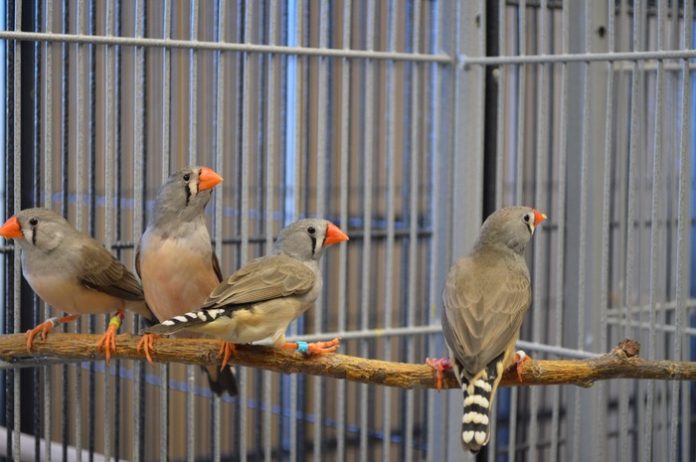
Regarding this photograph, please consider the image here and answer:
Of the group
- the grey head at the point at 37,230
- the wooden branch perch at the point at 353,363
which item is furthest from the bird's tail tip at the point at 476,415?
the grey head at the point at 37,230

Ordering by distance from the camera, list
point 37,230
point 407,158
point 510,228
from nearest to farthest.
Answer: point 37,230
point 510,228
point 407,158

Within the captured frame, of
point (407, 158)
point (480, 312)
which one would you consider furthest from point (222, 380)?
point (407, 158)

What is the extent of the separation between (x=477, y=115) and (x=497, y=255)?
0.56 metres

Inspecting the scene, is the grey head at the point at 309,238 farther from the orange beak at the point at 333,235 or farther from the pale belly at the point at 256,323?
the pale belly at the point at 256,323

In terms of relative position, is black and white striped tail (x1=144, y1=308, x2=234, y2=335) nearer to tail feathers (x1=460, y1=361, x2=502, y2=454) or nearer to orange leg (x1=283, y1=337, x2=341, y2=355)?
orange leg (x1=283, y1=337, x2=341, y2=355)

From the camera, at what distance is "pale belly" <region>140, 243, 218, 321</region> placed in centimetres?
216

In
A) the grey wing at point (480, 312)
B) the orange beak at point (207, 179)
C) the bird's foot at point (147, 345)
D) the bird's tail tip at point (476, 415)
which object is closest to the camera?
the bird's tail tip at point (476, 415)

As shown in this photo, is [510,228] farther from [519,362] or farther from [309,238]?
[309,238]

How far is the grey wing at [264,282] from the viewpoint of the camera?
1.96 meters

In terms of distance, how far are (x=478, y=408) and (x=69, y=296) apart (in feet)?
2.98

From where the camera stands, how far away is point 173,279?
2.17m

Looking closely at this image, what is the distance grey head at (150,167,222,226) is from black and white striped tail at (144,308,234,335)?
34cm

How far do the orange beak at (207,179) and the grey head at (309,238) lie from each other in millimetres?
197

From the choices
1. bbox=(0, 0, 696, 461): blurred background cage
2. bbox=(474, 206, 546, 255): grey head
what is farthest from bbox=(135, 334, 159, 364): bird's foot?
bbox=(474, 206, 546, 255): grey head
